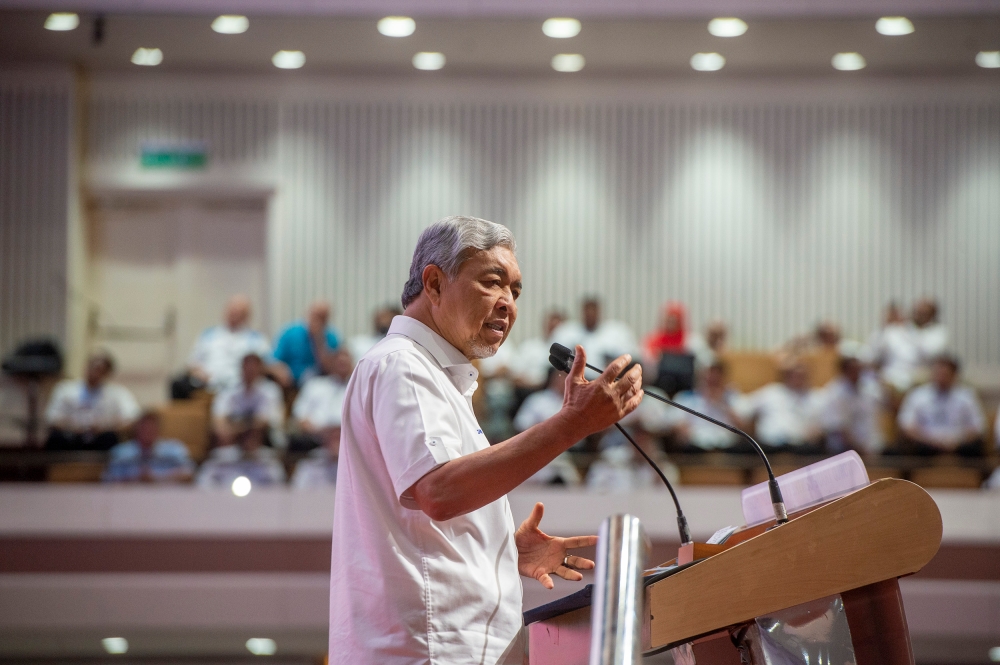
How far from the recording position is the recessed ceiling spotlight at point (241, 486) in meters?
5.56

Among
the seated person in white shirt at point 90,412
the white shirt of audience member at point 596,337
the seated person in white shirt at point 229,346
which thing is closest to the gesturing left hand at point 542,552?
the seated person in white shirt at point 90,412

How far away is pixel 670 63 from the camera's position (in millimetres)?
8484

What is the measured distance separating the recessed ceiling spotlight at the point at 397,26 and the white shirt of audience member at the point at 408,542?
20.4ft

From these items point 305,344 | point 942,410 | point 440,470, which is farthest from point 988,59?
point 440,470

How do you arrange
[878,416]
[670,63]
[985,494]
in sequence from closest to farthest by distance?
[985,494]
[878,416]
[670,63]

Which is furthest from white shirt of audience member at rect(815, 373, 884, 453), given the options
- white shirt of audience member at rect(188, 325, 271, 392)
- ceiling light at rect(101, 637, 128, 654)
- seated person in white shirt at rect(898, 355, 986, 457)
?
ceiling light at rect(101, 637, 128, 654)

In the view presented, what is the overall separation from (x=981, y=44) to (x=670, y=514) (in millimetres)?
4853

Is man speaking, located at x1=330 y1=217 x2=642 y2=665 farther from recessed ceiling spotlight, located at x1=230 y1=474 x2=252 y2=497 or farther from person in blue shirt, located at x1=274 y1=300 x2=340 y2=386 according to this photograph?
person in blue shirt, located at x1=274 y1=300 x2=340 y2=386

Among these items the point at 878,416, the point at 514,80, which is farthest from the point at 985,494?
the point at 514,80

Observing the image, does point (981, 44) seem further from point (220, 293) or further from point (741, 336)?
point (220, 293)

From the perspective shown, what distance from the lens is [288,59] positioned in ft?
27.6

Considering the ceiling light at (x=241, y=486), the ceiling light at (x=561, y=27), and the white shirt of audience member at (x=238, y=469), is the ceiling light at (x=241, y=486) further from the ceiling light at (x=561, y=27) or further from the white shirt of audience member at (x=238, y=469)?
the ceiling light at (x=561, y=27)

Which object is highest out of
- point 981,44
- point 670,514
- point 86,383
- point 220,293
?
point 981,44

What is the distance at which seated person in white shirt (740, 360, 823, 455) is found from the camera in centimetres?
636
